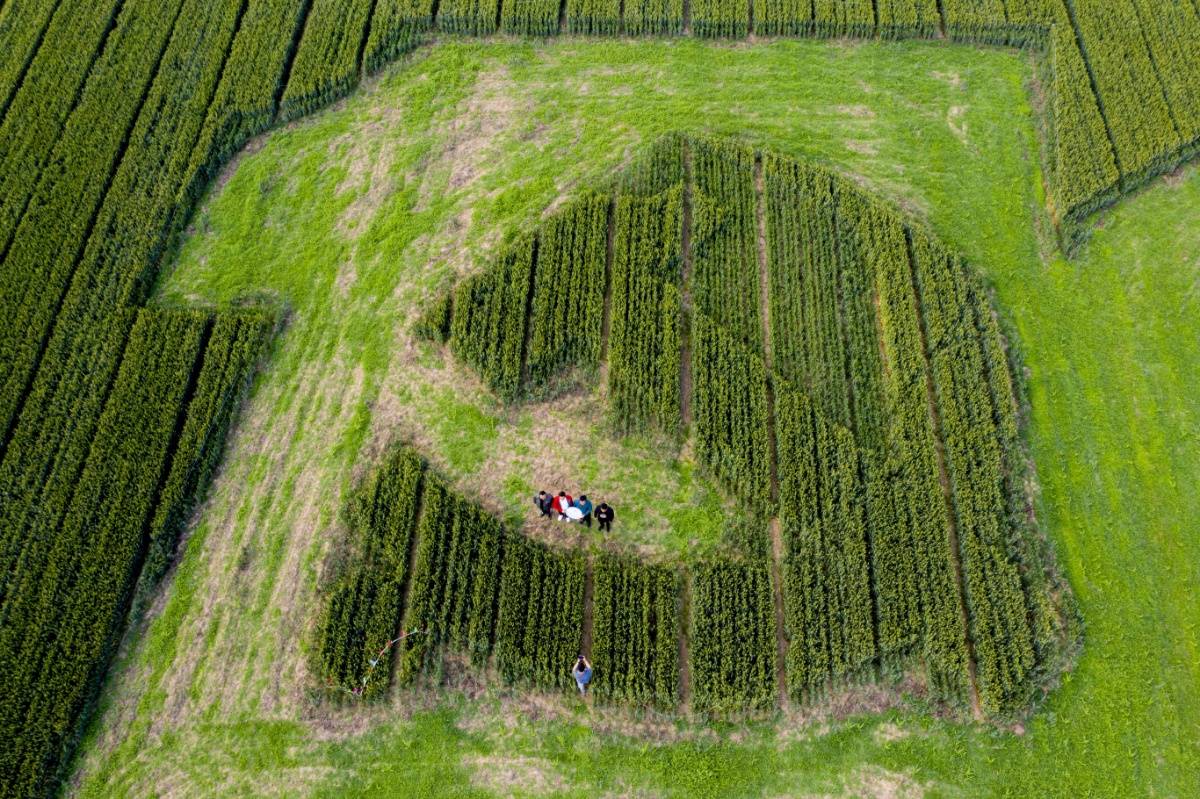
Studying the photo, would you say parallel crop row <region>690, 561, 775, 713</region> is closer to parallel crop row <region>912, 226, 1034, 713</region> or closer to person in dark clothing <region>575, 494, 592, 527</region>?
person in dark clothing <region>575, 494, 592, 527</region>

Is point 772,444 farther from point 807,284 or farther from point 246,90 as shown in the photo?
point 246,90

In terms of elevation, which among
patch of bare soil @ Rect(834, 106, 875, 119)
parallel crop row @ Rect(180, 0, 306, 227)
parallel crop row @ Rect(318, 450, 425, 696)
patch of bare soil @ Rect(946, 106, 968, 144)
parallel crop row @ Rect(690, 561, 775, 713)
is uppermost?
parallel crop row @ Rect(180, 0, 306, 227)

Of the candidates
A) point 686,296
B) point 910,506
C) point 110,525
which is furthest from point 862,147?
point 110,525

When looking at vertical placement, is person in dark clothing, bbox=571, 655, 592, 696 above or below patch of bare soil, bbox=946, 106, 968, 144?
below

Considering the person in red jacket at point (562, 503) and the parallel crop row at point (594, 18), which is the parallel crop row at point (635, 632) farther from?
the parallel crop row at point (594, 18)

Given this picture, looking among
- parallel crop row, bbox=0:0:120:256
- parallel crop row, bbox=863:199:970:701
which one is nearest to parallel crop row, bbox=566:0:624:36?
parallel crop row, bbox=863:199:970:701

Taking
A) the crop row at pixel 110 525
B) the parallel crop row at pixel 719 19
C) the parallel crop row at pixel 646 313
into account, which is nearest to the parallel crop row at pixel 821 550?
the parallel crop row at pixel 646 313
